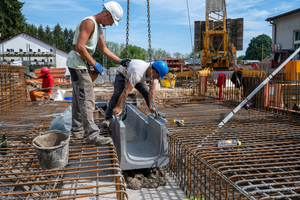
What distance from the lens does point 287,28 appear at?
23.0 m

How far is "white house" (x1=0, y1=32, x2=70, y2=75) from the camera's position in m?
39.5

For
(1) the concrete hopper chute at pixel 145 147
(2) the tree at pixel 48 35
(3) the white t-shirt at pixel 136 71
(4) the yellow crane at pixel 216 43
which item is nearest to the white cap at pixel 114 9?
(3) the white t-shirt at pixel 136 71

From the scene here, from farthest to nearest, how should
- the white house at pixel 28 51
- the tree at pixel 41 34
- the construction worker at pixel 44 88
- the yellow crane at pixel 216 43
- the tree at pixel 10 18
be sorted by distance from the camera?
1. the tree at pixel 41 34
2. the white house at pixel 28 51
3. the tree at pixel 10 18
4. the yellow crane at pixel 216 43
5. the construction worker at pixel 44 88

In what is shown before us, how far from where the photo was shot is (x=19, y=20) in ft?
136

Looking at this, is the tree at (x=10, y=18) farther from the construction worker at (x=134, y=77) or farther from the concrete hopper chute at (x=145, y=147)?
the concrete hopper chute at (x=145, y=147)

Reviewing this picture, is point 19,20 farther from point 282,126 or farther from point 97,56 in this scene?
point 282,126

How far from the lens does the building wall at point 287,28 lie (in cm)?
2198

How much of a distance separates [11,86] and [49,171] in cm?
572

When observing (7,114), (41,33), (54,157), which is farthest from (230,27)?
(41,33)

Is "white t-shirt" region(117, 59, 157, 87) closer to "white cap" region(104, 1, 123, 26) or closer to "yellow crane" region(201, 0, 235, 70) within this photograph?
"white cap" region(104, 1, 123, 26)

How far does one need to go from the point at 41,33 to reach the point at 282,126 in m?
80.6

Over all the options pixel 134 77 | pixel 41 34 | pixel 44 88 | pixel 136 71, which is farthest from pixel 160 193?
pixel 41 34

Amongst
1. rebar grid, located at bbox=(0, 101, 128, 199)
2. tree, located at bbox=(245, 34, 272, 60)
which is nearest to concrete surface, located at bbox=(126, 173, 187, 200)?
rebar grid, located at bbox=(0, 101, 128, 199)

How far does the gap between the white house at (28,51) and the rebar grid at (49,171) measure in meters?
38.3
